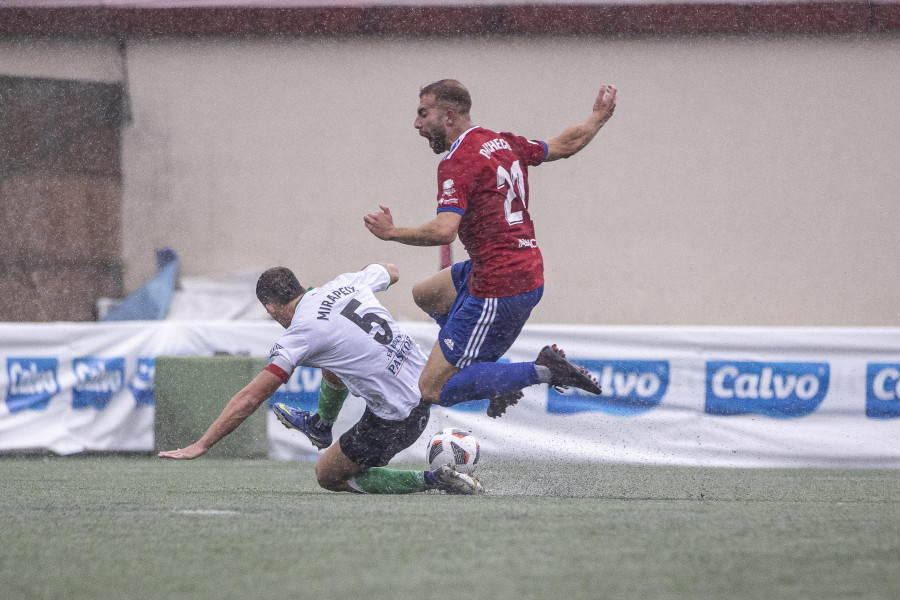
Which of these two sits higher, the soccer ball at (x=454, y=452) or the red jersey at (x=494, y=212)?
the red jersey at (x=494, y=212)

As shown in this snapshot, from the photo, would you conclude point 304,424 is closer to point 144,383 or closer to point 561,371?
point 561,371

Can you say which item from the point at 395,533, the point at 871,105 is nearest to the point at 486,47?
the point at 871,105

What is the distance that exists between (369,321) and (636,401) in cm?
365

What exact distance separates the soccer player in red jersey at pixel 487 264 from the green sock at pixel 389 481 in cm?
56

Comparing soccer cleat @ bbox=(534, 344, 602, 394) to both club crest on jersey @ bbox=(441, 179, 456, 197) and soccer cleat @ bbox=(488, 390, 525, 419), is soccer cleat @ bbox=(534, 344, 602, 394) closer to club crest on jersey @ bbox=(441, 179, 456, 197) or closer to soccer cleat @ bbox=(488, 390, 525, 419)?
soccer cleat @ bbox=(488, 390, 525, 419)

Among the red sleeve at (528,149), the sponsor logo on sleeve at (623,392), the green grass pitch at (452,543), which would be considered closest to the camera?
the green grass pitch at (452,543)

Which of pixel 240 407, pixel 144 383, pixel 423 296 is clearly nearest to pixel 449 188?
pixel 423 296

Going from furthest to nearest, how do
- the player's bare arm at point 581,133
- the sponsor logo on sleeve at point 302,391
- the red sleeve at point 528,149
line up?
the sponsor logo on sleeve at point 302,391 < the player's bare arm at point 581,133 < the red sleeve at point 528,149

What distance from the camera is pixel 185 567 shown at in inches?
117

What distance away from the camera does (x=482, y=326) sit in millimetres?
4977

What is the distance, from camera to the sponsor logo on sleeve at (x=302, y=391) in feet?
28.5

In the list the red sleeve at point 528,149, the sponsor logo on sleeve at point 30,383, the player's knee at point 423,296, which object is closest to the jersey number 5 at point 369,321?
the player's knee at point 423,296

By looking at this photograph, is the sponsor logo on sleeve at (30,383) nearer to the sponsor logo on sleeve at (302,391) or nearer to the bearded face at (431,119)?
the sponsor logo on sleeve at (302,391)

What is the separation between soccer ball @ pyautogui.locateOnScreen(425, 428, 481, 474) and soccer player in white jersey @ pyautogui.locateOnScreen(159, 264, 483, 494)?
197 millimetres
